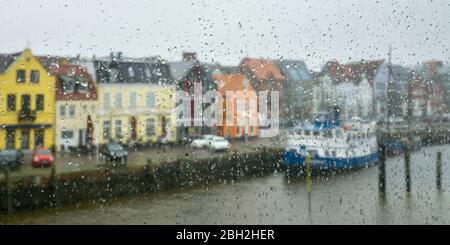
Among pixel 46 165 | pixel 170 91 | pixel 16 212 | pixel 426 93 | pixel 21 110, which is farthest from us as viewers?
pixel 170 91

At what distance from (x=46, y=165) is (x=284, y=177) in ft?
11.1

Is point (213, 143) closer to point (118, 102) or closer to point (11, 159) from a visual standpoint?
point (118, 102)

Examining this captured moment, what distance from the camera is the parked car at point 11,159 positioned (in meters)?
5.50

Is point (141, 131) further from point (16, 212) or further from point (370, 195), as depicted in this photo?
point (370, 195)

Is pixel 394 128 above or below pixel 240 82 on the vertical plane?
below

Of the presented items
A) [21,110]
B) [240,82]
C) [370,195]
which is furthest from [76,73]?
[370,195]

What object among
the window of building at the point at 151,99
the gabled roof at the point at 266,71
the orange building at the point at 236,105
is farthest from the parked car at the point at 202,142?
the gabled roof at the point at 266,71

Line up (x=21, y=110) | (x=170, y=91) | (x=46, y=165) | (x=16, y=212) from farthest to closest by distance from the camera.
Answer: (x=170, y=91)
(x=21, y=110)
(x=46, y=165)
(x=16, y=212)

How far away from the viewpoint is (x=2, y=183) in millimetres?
5008

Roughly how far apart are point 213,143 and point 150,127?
103 cm

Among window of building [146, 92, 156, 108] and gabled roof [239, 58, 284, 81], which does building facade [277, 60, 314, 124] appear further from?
window of building [146, 92, 156, 108]

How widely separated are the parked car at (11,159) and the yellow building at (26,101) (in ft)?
1.27

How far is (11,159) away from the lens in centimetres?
568

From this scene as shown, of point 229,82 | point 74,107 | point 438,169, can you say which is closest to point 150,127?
point 74,107
